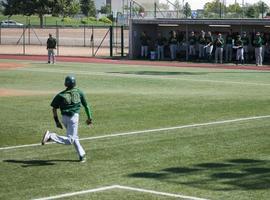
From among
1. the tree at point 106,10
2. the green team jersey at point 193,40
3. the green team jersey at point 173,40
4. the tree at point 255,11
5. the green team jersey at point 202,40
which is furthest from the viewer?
the tree at point 106,10

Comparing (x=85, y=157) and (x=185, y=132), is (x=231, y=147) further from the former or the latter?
(x=85, y=157)

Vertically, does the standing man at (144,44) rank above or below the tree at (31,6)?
below

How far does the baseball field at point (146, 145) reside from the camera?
10.1 meters

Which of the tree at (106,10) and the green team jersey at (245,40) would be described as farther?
the tree at (106,10)

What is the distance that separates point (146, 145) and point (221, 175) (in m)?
3.11

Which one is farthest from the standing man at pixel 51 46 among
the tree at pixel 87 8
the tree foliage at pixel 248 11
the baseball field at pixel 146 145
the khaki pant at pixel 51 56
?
the tree at pixel 87 8

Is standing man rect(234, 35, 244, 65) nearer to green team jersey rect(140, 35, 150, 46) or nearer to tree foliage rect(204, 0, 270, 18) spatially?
green team jersey rect(140, 35, 150, 46)

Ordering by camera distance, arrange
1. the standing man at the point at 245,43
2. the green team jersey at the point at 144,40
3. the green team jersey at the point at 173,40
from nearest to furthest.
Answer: the standing man at the point at 245,43, the green team jersey at the point at 173,40, the green team jersey at the point at 144,40

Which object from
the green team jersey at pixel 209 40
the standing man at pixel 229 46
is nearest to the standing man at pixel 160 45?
the green team jersey at pixel 209 40

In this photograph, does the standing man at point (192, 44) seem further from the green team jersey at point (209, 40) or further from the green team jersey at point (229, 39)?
the green team jersey at point (229, 39)

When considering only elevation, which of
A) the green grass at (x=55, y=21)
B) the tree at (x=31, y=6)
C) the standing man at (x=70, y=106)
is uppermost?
the tree at (x=31, y=6)

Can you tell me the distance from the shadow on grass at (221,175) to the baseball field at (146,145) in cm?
2

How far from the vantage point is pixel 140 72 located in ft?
112

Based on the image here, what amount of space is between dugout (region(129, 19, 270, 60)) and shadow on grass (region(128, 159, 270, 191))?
98.8 ft
